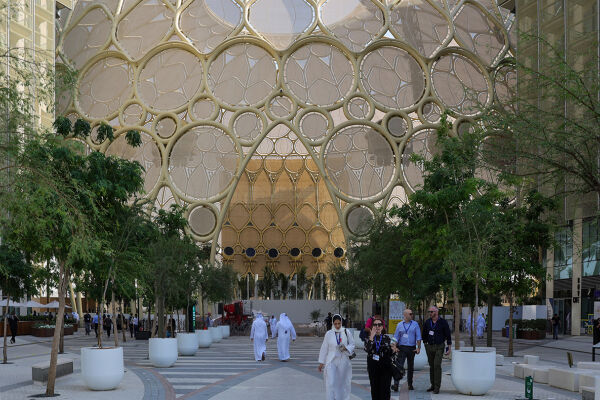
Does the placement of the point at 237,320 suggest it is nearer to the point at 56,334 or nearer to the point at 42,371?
the point at 42,371

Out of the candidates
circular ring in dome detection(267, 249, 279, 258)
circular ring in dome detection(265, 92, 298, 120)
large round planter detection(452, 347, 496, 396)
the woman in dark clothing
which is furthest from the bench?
circular ring in dome detection(267, 249, 279, 258)

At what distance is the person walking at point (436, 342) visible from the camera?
50.9 ft

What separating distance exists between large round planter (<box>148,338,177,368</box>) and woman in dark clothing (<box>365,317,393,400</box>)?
33.3 feet

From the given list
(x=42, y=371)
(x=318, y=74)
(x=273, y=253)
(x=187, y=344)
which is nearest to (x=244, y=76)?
(x=318, y=74)

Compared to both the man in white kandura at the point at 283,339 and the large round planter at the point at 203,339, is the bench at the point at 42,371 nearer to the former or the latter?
the man in white kandura at the point at 283,339

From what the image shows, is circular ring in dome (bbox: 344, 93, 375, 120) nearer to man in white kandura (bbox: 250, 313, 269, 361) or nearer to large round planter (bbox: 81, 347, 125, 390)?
man in white kandura (bbox: 250, 313, 269, 361)

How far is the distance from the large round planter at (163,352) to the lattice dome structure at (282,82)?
39.7m

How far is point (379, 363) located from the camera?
12.3m

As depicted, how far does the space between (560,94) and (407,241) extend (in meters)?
14.5

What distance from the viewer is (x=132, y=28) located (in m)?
62.0

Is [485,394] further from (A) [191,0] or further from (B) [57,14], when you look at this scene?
(B) [57,14]

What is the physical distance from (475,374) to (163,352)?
9428 mm

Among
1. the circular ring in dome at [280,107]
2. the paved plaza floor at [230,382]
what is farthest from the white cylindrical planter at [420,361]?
the circular ring in dome at [280,107]

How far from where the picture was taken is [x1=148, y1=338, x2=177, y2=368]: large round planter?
21.3 m
